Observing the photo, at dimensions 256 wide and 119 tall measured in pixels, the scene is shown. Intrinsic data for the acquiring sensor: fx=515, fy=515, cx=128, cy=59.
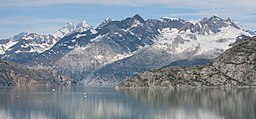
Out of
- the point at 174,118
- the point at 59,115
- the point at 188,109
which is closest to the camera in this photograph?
the point at 174,118

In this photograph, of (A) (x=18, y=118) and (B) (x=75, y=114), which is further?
(B) (x=75, y=114)

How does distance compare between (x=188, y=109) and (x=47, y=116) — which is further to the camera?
(x=188, y=109)

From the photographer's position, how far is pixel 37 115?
175625mm

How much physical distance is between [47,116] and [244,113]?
64.8 m

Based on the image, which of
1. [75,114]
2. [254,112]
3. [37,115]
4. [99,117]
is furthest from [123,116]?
[254,112]

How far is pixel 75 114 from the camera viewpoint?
178 metres

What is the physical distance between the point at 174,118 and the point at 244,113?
79.8 feet

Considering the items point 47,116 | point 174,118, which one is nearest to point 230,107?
point 174,118

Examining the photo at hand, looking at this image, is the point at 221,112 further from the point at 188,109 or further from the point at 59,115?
the point at 59,115

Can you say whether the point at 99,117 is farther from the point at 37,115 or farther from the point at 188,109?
the point at 188,109

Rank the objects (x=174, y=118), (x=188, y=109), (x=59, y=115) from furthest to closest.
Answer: (x=188, y=109)
(x=59, y=115)
(x=174, y=118)

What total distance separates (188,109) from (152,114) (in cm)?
2339

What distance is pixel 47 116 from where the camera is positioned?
17100 centimetres

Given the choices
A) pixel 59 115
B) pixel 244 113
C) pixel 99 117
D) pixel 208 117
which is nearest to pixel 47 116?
pixel 59 115
